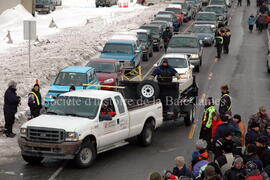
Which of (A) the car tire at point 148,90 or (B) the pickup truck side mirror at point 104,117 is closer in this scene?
(B) the pickup truck side mirror at point 104,117

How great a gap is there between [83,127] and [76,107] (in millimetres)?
1117

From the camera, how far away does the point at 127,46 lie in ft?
106

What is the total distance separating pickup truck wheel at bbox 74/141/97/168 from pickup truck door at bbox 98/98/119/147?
414mm

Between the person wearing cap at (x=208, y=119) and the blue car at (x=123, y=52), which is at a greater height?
the blue car at (x=123, y=52)

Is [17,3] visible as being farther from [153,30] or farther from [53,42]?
[153,30]

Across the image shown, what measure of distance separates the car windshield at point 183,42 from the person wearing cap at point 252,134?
19968mm

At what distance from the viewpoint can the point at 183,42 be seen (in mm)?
34188

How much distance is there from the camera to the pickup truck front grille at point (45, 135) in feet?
48.0

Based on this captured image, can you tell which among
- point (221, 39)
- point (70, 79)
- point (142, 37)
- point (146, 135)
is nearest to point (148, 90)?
point (146, 135)

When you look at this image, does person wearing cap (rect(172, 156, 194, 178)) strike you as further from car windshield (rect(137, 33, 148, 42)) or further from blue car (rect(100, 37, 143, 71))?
A: car windshield (rect(137, 33, 148, 42))

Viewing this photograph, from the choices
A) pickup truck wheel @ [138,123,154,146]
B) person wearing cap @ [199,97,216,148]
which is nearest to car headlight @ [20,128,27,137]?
pickup truck wheel @ [138,123,154,146]

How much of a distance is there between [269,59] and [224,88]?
629 inches

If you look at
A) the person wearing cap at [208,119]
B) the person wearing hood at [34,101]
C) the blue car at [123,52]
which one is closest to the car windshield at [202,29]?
the blue car at [123,52]

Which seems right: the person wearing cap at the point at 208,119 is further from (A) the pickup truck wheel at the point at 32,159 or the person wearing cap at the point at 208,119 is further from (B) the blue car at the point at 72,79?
(B) the blue car at the point at 72,79
